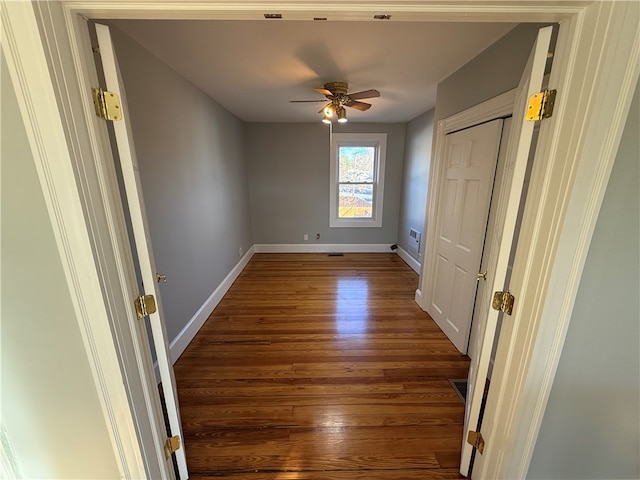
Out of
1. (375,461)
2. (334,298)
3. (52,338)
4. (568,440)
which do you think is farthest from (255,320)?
(568,440)

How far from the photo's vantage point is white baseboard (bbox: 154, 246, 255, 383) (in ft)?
7.30

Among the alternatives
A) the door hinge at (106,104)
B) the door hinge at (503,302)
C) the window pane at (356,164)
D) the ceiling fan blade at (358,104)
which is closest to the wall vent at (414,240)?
the window pane at (356,164)

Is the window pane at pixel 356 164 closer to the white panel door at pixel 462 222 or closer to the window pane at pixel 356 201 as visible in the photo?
the window pane at pixel 356 201

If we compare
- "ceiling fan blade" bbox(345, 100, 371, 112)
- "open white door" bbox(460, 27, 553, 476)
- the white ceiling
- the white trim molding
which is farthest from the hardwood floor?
the white ceiling

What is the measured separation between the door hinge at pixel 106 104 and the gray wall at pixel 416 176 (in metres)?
3.40

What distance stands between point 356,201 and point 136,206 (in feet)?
14.3

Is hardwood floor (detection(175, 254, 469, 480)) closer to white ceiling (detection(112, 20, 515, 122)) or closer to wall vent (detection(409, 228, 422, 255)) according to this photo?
wall vent (detection(409, 228, 422, 255))

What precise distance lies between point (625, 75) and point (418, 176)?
138 inches

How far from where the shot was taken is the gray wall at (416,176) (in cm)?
381

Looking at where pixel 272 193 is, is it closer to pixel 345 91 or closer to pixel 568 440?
pixel 345 91

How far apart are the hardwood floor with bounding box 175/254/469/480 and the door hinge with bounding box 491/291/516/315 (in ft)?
3.35

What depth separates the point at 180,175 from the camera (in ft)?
7.62

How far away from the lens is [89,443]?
101 cm

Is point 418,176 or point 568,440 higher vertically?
point 418,176
